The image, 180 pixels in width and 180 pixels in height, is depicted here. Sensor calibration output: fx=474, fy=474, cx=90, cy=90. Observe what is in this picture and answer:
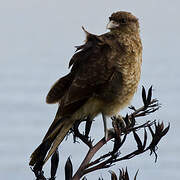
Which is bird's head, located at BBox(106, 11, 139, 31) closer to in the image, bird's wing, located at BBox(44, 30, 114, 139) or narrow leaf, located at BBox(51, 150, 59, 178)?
bird's wing, located at BBox(44, 30, 114, 139)

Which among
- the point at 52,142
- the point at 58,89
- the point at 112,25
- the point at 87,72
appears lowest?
the point at 52,142

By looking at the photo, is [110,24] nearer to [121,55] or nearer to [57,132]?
[121,55]

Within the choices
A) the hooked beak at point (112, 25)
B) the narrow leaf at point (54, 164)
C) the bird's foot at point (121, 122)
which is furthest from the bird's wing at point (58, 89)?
the narrow leaf at point (54, 164)

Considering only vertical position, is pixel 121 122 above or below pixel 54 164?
above

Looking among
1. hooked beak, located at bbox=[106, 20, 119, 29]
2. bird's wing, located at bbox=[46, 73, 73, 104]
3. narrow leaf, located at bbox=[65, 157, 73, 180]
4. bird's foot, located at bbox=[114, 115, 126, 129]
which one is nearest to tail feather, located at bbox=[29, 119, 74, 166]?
bird's wing, located at bbox=[46, 73, 73, 104]

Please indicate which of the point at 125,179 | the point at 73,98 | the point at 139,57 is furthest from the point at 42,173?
the point at 139,57

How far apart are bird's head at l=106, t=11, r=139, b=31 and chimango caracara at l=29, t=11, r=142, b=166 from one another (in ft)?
0.20

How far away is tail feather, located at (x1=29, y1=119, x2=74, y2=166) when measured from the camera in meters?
2.19

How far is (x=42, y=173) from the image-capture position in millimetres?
1828

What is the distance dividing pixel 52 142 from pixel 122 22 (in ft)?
4.65

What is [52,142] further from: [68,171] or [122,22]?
[122,22]

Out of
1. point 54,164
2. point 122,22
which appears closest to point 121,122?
point 54,164

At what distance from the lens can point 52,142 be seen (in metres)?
2.49

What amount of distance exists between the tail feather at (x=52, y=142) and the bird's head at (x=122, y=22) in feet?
3.65
